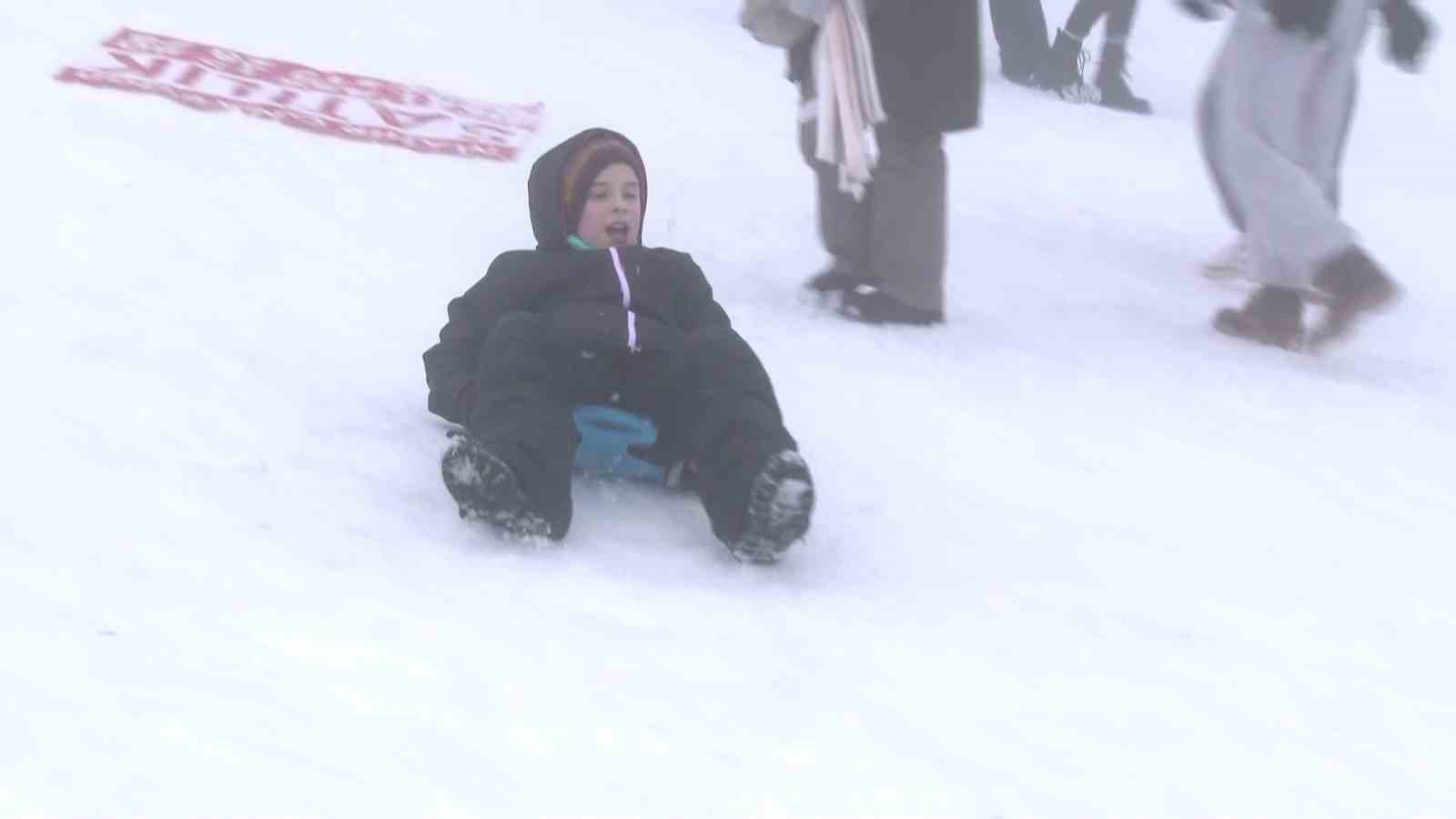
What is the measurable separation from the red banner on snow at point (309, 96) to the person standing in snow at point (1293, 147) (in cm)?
202

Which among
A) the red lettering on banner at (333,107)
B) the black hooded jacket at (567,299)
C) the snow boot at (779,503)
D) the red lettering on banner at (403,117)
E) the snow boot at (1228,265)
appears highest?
the black hooded jacket at (567,299)

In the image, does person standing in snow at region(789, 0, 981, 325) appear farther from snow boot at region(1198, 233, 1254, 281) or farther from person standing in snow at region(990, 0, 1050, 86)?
person standing in snow at region(990, 0, 1050, 86)

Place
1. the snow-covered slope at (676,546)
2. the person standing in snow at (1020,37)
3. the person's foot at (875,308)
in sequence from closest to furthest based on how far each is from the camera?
the snow-covered slope at (676,546)
the person's foot at (875,308)
the person standing in snow at (1020,37)

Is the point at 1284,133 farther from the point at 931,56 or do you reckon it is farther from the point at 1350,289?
the point at 931,56

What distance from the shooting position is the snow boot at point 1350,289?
4301 mm

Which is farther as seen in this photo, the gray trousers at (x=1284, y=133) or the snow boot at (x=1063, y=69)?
the snow boot at (x=1063, y=69)

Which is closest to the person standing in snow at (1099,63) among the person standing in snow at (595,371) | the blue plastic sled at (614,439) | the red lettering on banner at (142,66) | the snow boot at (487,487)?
the red lettering on banner at (142,66)

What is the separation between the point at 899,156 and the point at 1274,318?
1.00m

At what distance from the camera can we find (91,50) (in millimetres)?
5453

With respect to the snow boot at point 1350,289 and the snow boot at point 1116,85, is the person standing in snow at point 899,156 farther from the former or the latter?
the snow boot at point 1116,85

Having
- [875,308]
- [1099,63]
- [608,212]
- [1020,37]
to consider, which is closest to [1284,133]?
[875,308]

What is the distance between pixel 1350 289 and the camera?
14.3ft

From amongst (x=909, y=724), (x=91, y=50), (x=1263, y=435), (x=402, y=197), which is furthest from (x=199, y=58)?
(x=909, y=724)

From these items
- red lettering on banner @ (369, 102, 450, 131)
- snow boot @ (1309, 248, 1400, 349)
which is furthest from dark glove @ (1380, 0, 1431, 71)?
red lettering on banner @ (369, 102, 450, 131)
